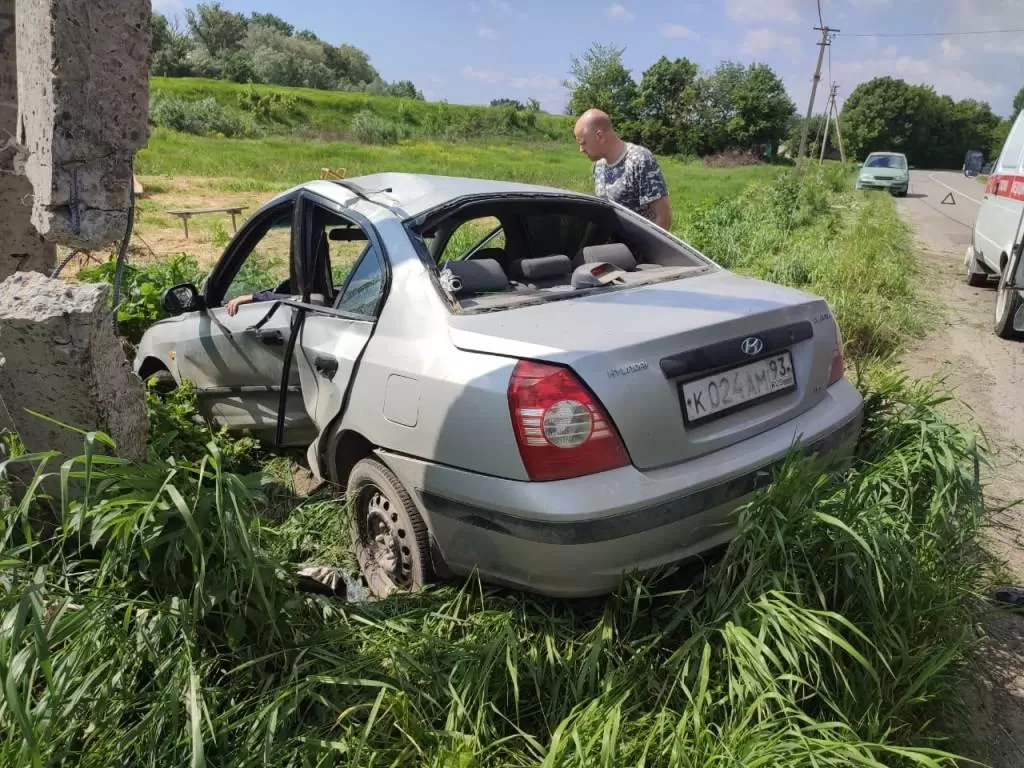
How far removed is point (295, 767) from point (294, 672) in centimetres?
24

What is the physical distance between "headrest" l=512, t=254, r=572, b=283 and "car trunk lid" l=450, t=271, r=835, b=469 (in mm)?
677

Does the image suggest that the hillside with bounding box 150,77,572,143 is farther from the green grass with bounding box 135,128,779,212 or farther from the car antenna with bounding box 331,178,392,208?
the car antenna with bounding box 331,178,392,208

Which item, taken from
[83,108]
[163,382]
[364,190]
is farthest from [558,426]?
[163,382]

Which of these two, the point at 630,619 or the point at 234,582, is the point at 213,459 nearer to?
the point at 234,582

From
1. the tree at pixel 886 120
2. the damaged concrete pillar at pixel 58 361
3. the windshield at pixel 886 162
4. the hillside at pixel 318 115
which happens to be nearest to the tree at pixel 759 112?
the tree at pixel 886 120

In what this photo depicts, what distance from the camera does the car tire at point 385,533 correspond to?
7.90ft

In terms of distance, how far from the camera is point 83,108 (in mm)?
2250

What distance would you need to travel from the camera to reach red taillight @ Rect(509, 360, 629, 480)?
1979 millimetres

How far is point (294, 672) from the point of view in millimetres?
1829

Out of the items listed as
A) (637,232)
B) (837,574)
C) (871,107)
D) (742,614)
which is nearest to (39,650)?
(742,614)

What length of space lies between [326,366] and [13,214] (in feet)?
7.25

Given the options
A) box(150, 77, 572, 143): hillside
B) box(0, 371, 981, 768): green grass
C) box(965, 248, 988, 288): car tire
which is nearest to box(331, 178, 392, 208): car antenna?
box(0, 371, 981, 768): green grass

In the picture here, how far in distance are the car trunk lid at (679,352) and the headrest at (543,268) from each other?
68cm

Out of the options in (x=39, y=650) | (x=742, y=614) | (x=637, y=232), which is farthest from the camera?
(x=637, y=232)
